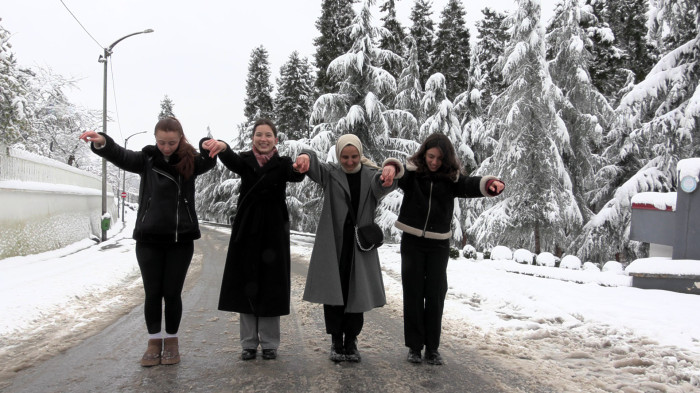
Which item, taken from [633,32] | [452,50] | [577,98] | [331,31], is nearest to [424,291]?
[577,98]

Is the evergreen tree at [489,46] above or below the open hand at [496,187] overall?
above

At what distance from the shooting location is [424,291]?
12.7 ft

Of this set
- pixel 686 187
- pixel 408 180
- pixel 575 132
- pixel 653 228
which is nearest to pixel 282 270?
pixel 408 180

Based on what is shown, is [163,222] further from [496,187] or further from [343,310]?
[496,187]

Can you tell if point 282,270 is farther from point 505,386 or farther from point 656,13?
point 656,13

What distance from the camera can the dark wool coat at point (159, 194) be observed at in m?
3.59

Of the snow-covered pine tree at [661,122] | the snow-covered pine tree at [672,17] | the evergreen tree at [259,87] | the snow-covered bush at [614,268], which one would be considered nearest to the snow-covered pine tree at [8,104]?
the snow-covered bush at [614,268]

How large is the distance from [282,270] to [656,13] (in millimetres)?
13908

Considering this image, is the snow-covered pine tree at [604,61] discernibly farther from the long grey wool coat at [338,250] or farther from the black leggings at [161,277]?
the black leggings at [161,277]

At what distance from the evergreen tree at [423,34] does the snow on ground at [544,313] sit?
18.6 meters

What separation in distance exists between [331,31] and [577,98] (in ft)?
39.2

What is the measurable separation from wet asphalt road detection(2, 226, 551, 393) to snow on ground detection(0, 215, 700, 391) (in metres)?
0.63

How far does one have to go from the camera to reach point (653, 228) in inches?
320

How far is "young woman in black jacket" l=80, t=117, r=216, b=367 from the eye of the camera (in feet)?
11.8
